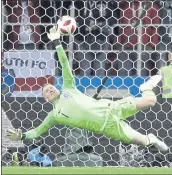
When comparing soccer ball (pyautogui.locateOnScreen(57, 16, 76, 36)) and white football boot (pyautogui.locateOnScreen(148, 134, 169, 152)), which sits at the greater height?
soccer ball (pyautogui.locateOnScreen(57, 16, 76, 36))

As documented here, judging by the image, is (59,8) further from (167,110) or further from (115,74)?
(167,110)

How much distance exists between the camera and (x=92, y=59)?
4684 mm

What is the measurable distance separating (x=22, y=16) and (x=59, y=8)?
7.4 inches

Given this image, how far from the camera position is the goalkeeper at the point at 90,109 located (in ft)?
12.0

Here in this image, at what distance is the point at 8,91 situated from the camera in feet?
14.8

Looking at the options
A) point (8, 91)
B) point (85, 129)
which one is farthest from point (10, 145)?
point (85, 129)

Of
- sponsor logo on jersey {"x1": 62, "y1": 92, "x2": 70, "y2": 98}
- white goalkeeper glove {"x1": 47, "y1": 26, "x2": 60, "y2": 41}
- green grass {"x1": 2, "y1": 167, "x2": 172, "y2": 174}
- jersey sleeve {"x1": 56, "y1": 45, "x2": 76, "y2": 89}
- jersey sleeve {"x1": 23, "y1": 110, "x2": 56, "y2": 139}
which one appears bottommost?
jersey sleeve {"x1": 23, "y1": 110, "x2": 56, "y2": 139}

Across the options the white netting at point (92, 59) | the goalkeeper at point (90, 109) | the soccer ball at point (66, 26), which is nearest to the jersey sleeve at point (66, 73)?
the goalkeeper at point (90, 109)

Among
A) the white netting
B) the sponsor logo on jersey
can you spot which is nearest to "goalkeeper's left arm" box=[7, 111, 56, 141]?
the sponsor logo on jersey

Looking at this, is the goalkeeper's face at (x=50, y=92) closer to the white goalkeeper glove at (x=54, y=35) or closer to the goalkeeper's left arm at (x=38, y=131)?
the goalkeeper's left arm at (x=38, y=131)

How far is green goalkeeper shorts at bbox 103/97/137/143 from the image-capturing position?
366cm

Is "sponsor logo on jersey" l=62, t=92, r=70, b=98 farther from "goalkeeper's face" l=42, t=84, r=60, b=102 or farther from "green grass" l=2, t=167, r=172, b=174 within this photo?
"green grass" l=2, t=167, r=172, b=174

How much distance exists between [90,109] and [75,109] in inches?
2.5

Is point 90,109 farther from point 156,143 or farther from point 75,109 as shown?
point 156,143
